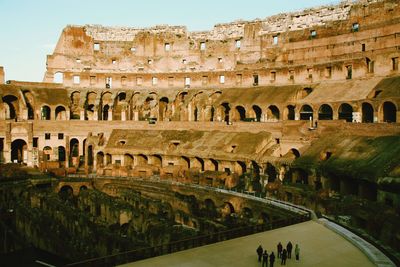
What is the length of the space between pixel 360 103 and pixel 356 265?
26193 mm

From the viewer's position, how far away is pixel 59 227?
1003 inches

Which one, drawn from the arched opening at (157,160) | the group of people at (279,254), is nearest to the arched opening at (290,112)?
the arched opening at (157,160)

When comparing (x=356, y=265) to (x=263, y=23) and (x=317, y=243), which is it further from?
(x=263, y=23)

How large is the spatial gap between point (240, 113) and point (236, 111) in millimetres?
759

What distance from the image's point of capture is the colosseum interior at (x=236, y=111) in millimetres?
33156

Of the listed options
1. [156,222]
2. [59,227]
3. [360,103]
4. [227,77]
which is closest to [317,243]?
[156,222]

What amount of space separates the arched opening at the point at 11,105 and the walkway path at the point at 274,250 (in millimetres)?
44136

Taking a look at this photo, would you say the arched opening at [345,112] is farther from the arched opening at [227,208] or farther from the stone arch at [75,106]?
the stone arch at [75,106]

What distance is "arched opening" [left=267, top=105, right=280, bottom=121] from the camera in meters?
51.8

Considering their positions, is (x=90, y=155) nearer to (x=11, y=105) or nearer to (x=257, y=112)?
(x=11, y=105)

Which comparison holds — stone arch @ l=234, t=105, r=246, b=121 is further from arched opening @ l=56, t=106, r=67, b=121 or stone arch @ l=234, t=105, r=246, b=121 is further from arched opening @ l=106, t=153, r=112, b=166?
arched opening @ l=56, t=106, r=67, b=121

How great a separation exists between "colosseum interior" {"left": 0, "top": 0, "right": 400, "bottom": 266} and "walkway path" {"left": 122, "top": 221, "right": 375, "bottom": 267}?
8.50ft

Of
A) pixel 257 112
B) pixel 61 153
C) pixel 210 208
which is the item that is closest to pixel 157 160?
pixel 257 112

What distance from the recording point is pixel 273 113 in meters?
52.2
